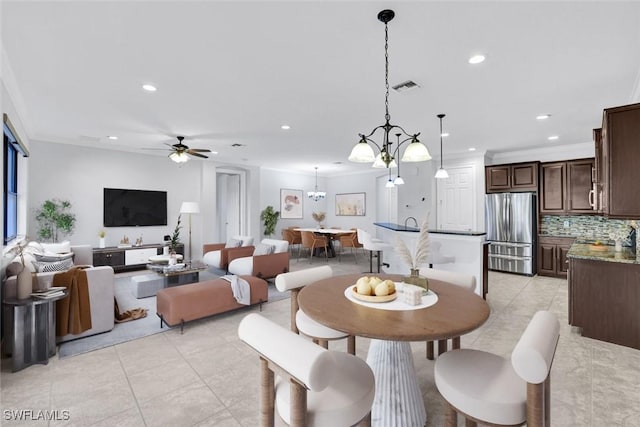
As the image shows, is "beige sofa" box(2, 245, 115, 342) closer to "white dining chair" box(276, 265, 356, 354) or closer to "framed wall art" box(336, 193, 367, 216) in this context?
"white dining chair" box(276, 265, 356, 354)

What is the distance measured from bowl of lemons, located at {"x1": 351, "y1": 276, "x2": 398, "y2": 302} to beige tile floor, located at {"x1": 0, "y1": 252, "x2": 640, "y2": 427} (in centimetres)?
92

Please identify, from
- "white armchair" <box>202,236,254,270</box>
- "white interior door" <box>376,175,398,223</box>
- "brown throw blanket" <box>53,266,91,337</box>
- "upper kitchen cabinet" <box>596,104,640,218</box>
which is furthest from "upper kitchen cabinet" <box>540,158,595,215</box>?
"brown throw blanket" <box>53,266,91,337</box>

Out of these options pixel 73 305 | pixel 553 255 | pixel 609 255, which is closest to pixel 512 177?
pixel 553 255

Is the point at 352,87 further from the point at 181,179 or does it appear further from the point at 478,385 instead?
the point at 181,179

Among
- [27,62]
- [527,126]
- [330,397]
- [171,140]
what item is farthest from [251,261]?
[527,126]

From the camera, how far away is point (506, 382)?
129cm

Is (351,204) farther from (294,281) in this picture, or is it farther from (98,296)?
(294,281)

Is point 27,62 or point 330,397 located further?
point 27,62

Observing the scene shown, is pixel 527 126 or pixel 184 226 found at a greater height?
pixel 527 126

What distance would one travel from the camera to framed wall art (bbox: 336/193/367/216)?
372 inches

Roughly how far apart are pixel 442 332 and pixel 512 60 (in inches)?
101

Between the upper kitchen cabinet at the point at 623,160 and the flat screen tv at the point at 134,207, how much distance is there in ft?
24.5

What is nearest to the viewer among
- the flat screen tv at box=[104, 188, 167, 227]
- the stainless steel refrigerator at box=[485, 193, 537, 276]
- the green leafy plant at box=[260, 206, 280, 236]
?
the stainless steel refrigerator at box=[485, 193, 537, 276]

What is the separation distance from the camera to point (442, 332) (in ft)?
3.92
